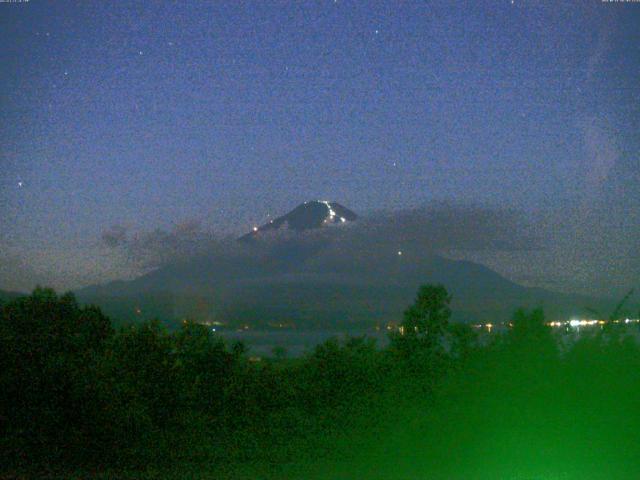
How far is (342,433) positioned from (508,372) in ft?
10.3

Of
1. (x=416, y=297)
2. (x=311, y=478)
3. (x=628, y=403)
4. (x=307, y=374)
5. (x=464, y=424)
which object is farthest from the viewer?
(x=416, y=297)

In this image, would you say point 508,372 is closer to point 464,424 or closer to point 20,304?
point 464,424

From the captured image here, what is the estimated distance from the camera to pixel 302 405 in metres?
14.8

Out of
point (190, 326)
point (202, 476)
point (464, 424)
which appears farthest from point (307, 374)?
point (202, 476)

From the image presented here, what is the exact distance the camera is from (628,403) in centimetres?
1123

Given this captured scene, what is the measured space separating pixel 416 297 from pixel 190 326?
18.4 feet

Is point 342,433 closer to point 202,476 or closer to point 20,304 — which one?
point 202,476

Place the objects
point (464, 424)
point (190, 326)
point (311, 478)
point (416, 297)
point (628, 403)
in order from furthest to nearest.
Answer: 1. point (416, 297)
2. point (190, 326)
3. point (464, 424)
4. point (628, 403)
5. point (311, 478)

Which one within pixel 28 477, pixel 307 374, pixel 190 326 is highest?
pixel 190 326

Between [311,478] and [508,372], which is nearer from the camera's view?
[311,478]

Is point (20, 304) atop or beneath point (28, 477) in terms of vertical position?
atop

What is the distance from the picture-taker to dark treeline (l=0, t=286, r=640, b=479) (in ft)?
34.3

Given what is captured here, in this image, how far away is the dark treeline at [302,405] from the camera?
10445 mm

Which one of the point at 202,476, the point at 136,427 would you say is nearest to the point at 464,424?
the point at 202,476
